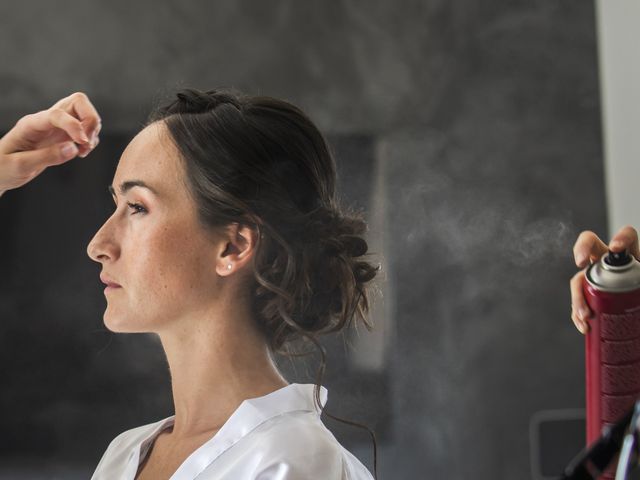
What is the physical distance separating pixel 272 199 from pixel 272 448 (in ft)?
1.13

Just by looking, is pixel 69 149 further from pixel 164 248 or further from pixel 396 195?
pixel 396 195

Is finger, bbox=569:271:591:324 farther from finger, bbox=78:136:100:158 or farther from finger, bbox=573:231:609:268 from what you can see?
finger, bbox=78:136:100:158

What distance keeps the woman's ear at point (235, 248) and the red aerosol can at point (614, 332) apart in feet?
1.51

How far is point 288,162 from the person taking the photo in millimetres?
1163

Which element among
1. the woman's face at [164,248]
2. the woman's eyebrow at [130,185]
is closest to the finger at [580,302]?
the woman's face at [164,248]

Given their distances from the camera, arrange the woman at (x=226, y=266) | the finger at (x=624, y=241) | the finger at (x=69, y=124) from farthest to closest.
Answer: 1. the finger at (x=69, y=124)
2. the woman at (x=226, y=266)
3. the finger at (x=624, y=241)

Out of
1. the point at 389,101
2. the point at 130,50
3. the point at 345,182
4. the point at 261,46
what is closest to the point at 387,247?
the point at 345,182

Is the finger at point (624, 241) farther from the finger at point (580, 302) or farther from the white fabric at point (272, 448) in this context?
the white fabric at point (272, 448)

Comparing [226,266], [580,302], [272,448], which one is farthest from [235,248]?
[580,302]

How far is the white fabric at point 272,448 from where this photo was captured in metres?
1.03

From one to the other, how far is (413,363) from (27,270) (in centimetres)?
66

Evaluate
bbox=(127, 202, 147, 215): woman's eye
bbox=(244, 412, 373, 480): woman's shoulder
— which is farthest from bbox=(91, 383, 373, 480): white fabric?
bbox=(127, 202, 147, 215): woman's eye

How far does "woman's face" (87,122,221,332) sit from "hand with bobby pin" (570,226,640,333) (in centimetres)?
49

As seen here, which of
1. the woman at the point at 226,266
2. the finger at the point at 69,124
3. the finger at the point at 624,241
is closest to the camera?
the finger at the point at 624,241
